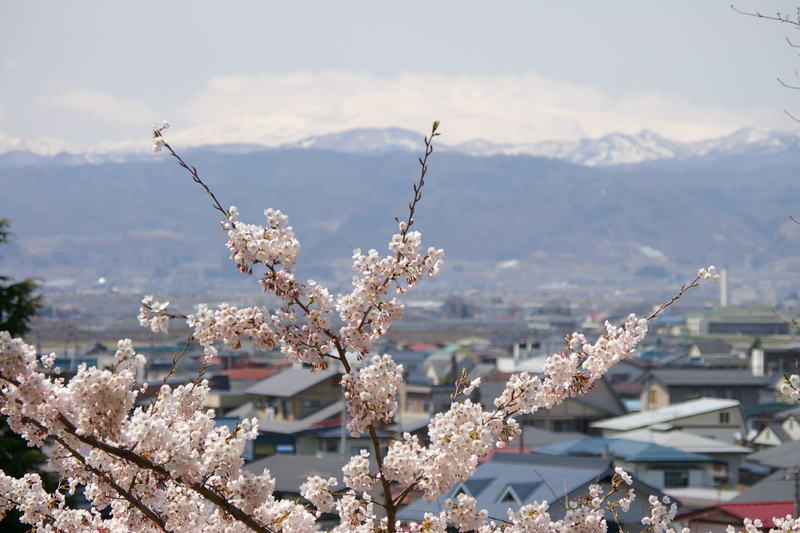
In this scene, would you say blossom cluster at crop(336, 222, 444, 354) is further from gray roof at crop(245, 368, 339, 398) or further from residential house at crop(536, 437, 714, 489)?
gray roof at crop(245, 368, 339, 398)

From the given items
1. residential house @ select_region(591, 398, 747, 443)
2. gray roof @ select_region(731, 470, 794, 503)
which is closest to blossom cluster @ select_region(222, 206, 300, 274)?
gray roof @ select_region(731, 470, 794, 503)

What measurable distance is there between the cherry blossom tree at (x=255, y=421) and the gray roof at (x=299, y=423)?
21804 millimetres

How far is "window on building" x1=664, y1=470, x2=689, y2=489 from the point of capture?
22.7 metres

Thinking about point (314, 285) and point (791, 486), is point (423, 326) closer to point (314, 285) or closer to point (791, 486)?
point (791, 486)

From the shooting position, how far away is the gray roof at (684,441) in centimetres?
2561

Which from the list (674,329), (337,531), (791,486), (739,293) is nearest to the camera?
(337,531)

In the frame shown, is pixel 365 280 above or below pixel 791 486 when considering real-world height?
above

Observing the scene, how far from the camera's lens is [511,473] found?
15828 millimetres

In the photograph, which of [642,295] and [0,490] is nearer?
[0,490]

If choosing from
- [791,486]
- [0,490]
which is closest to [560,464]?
[791,486]

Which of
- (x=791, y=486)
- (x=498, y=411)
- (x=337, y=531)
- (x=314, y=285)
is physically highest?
(x=314, y=285)

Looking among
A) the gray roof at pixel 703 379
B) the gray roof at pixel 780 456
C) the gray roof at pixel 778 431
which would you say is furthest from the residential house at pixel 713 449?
the gray roof at pixel 703 379

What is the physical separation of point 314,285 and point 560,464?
12.9 m

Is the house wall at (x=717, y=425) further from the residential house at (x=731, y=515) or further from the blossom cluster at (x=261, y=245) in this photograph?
the blossom cluster at (x=261, y=245)
